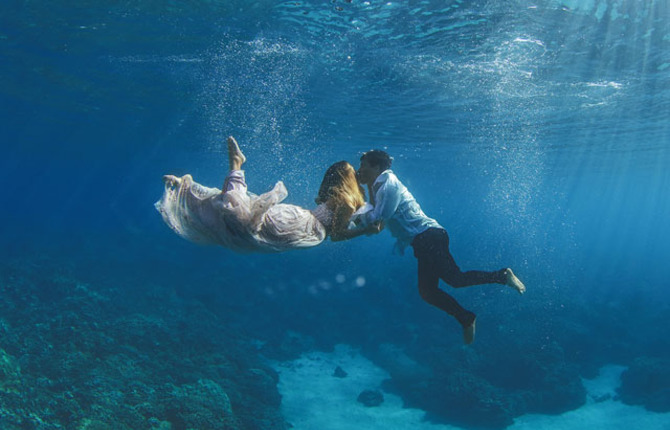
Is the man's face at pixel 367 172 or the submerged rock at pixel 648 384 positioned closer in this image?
the man's face at pixel 367 172

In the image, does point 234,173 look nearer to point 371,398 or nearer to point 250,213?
point 250,213

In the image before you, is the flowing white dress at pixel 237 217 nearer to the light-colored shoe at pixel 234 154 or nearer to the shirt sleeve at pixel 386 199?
the light-colored shoe at pixel 234 154

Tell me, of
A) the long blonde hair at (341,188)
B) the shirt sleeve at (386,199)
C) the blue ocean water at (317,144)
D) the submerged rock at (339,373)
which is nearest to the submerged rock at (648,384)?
the blue ocean water at (317,144)

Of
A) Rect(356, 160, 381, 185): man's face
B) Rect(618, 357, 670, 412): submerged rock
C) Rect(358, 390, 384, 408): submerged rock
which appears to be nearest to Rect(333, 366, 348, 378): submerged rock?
Rect(358, 390, 384, 408): submerged rock

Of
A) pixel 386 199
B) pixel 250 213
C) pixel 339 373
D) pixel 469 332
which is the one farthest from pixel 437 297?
pixel 339 373

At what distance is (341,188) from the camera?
11.6ft

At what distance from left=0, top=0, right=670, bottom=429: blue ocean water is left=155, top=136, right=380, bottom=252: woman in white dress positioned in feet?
25.3

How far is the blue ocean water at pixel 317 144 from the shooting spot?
10.4 m

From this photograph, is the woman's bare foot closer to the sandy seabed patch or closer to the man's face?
the man's face

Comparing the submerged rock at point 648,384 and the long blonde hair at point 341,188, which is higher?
the submerged rock at point 648,384

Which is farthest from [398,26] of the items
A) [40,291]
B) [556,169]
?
[556,169]

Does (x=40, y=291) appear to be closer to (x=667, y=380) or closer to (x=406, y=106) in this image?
(x=406, y=106)

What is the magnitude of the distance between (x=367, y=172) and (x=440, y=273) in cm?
152

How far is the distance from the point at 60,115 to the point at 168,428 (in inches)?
1018
